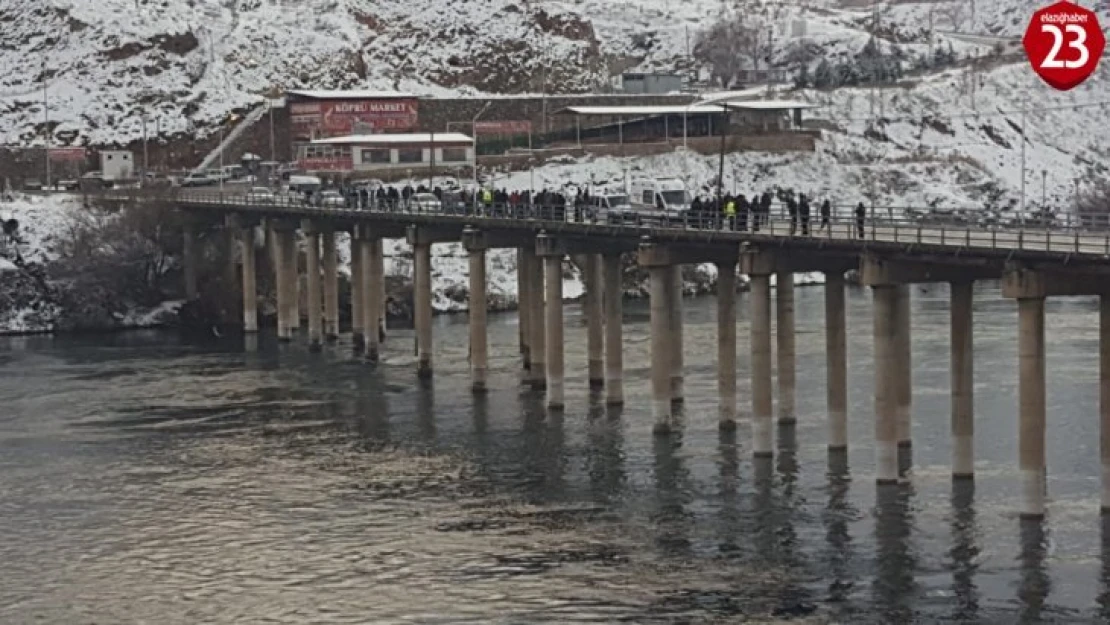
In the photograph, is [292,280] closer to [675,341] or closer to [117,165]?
[675,341]

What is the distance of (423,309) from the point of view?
93.6m

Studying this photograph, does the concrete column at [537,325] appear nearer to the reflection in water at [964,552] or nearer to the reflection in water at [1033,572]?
the reflection in water at [964,552]

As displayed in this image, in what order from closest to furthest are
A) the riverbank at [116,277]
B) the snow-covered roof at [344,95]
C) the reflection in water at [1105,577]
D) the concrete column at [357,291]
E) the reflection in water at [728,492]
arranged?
the reflection in water at [1105,577] < the reflection in water at [728,492] < the concrete column at [357,291] < the riverbank at [116,277] < the snow-covered roof at [344,95]

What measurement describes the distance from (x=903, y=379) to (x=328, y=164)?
10638 centimetres

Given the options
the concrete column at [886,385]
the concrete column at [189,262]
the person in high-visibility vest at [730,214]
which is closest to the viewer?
the concrete column at [886,385]

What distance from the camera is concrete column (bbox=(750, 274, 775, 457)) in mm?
65250

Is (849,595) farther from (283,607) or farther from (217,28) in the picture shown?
(217,28)

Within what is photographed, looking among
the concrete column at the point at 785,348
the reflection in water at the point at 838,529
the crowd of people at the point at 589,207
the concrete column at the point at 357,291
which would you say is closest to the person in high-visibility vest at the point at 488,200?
the crowd of people at the point at 589,207

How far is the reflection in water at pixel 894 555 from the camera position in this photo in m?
46.2

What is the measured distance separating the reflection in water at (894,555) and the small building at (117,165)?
→ 375 feet

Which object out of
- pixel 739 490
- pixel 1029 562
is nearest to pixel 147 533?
pixel 739 490

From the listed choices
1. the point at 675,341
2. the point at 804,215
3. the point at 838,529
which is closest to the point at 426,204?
the point at 675,341

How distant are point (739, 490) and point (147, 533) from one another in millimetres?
18228

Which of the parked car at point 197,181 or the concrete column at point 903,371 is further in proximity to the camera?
the parked car at point 197,181
